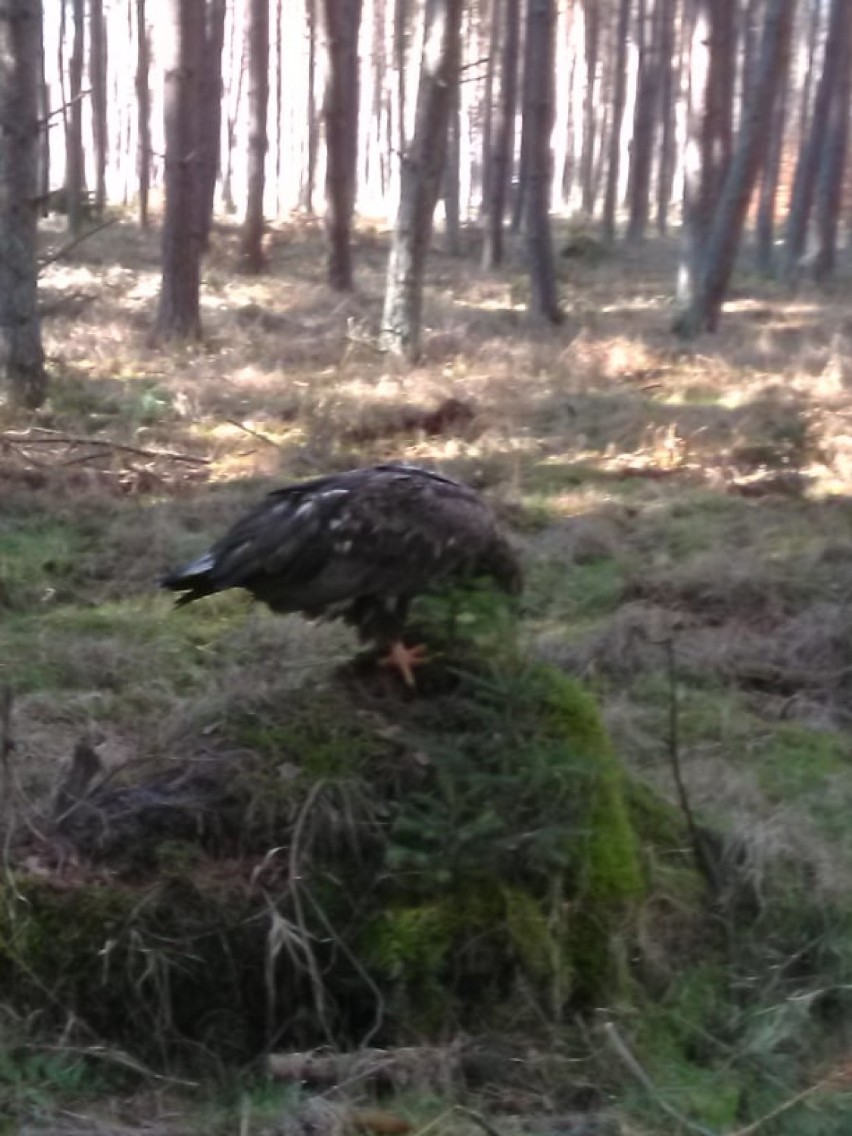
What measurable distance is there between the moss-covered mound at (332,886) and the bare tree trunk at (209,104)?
20.2 metres

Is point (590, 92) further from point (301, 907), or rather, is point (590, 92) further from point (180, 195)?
point (301, 907)

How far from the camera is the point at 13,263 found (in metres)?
12.9

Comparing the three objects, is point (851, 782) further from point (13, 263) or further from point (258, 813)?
point (13, 263)

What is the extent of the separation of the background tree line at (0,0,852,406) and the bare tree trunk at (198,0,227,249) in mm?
95

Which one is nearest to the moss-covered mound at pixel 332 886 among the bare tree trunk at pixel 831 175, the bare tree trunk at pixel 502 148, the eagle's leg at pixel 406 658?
the eagle's leg at pixel 406 658

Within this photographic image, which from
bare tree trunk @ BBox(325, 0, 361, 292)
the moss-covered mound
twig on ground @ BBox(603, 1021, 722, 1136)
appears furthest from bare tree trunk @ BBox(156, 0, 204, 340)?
twig on ground @ BBox(603, 1021, 722, 1136)

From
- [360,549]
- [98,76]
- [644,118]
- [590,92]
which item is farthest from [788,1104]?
[590,92]

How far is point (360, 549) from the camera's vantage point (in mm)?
5008

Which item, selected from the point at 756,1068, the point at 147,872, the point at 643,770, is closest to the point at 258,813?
the point at 147,872

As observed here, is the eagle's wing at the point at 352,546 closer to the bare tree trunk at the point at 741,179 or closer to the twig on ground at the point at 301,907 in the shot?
the twig on ground at the point at 301,907

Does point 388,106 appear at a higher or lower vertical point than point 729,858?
higher

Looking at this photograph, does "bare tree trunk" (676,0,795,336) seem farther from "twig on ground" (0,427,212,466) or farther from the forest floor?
"twig on ground" (0,427,212,466)

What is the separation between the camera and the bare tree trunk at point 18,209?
1277 centimetres

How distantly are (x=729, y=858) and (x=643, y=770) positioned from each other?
111cm
